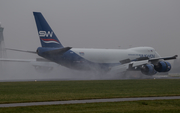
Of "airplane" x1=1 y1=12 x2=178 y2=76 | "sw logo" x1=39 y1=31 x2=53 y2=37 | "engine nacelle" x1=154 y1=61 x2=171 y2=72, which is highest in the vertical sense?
"sw logo" x1=39 y1=31 x2=53 y2=37

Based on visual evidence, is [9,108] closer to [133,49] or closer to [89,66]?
[89,66]

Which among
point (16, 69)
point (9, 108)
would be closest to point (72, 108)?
point (9, 108)

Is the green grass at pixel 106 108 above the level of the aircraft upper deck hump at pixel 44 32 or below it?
below

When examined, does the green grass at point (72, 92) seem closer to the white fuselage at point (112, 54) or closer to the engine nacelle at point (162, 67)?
the white fuselage at point (112, 54)

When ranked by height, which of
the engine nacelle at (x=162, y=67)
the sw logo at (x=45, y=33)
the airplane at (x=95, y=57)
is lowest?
the engine nacelle at (x=162, y=67)

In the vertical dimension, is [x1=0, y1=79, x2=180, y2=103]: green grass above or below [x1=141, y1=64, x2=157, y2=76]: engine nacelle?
above

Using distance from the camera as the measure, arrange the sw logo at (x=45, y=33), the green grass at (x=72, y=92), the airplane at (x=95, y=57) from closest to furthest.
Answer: the green grass at (x=72, y=92)
the airplane at (x=95, y=57)
the sw logo at (x=45, y=33)

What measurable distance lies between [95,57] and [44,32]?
31.1 feet

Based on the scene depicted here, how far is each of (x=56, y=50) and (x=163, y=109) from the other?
2400 cm

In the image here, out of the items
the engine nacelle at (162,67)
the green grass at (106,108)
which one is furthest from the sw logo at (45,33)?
the green grass at (106,108)

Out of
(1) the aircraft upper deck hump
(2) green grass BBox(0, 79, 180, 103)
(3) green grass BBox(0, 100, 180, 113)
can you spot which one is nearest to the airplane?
(1) the aircraft upper deck hump

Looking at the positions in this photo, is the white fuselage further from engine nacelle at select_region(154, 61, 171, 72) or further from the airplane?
engine nacelle at select_region(154, 61, 171, 72)

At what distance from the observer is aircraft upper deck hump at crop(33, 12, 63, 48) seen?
34469mm

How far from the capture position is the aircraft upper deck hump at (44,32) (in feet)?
113
